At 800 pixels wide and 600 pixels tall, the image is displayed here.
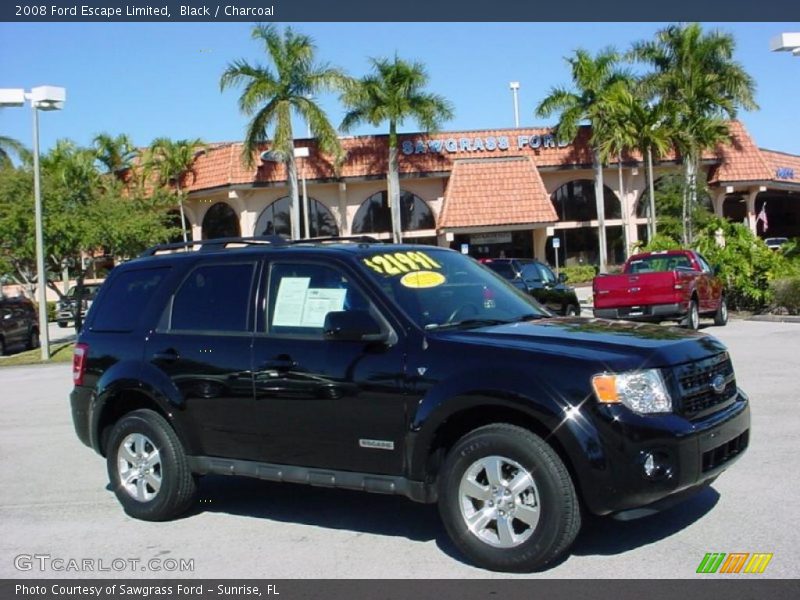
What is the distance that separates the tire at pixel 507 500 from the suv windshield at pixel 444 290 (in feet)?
3.04

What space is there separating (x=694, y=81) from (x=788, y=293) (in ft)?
68.2

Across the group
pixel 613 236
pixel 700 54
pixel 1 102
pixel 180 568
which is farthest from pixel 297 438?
pixel 613 236

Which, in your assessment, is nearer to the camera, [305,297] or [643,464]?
[643,464]

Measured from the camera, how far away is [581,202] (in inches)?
1812

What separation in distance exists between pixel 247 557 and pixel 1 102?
17.8m

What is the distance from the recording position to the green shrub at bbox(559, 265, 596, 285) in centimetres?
4334

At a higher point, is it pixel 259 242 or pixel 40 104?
pixel 40 104

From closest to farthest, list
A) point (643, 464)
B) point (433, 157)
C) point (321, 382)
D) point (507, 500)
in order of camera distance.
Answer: point (643, 464) → point (507, 500) → point (321, 382) → point (433, 157)

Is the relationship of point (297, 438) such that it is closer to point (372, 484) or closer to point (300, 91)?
point (372, 484)

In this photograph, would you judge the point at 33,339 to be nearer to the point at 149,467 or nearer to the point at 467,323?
the point at 149,467

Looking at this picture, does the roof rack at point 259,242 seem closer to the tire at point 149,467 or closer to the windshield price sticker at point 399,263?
the windshield price sticker at point 399,263

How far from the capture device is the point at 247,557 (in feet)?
18.6

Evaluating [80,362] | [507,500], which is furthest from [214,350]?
[507,500]
